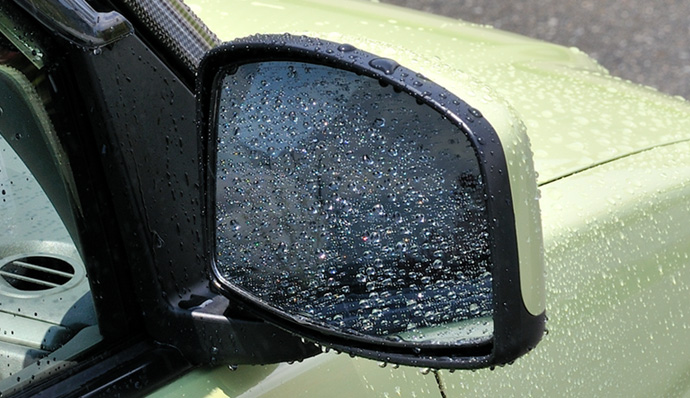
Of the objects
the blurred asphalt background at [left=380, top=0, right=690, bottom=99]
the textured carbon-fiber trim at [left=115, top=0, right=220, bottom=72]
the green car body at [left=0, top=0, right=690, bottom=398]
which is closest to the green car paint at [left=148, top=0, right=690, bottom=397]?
the green car body at [left=0, top=0, right=690, bottom=398]

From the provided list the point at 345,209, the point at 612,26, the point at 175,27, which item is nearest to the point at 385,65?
the point at 345,209

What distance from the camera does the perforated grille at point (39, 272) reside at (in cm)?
149

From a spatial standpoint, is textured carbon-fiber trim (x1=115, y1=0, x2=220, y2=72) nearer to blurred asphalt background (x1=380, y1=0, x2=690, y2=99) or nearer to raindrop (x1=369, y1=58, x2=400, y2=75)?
raindrop (x1=369, y1=58, x2=400, y2=75)

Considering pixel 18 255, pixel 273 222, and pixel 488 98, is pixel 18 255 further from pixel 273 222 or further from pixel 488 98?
pixel 488 98

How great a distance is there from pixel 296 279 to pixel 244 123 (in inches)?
9.0

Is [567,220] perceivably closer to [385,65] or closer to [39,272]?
[385,65]

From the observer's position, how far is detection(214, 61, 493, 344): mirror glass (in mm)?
1296

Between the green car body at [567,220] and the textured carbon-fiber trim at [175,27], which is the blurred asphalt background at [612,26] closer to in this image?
the green car body at [567,220]

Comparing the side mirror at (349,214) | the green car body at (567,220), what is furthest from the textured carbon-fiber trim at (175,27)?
the green car body at (567,220)

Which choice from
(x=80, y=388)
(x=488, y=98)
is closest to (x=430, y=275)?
(x=488, y=98)

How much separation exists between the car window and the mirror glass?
23 centimetres

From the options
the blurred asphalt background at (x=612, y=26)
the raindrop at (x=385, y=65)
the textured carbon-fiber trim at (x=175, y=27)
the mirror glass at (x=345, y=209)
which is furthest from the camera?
the blurred asphalt background at (x=612, y=26)

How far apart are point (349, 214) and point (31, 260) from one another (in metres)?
0.50

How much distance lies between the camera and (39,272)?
1.52 meters
